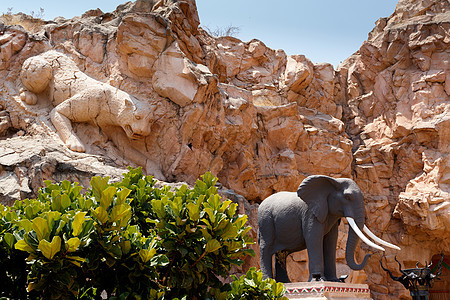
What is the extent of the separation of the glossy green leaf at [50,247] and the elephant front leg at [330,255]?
5.05 meters

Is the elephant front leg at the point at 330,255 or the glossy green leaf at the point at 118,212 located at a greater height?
the glossy green leaf at the point at 118,212

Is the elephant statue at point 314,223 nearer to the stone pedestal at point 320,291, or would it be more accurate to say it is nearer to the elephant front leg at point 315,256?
the elephant front leg at point 315,256

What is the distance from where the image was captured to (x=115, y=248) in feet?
13.9

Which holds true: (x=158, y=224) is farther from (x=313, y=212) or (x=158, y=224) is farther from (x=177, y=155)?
(x=177, y=155)

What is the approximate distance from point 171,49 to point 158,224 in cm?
836

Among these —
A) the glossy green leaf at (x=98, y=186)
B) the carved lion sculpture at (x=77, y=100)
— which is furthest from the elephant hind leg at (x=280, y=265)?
the carved lion sculpture at (x=77, y=100)

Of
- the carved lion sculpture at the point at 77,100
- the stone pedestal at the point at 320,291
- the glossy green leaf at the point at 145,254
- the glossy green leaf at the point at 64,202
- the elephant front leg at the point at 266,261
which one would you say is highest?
the carved lion sculpture at the point at 77,100

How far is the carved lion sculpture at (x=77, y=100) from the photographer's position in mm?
11453

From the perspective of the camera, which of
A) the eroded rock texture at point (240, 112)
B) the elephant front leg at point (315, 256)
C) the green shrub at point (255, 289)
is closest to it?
the green shrub at point (255, 289)

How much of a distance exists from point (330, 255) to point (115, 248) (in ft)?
15.2

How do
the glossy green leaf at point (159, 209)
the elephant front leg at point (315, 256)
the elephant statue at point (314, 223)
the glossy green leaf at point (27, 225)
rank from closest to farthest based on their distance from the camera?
1. the glossy green leaf at point (27, 225)
2. the glossy green leaf at point (159, 209)
3. the elephant front leg at point (315, 256)
4. the elephant statue at point (314, 223)

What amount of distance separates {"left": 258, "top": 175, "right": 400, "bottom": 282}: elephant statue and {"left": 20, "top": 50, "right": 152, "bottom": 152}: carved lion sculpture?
181 inches

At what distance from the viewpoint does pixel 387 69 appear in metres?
18.2

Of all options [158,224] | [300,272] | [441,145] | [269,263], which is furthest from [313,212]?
[441,145]
